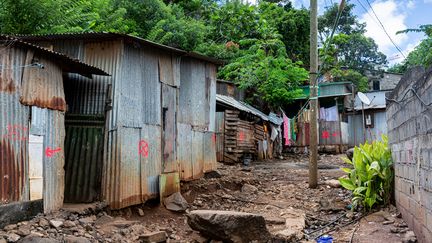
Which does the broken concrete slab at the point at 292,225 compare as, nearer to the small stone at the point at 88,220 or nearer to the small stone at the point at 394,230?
the small stone at the point at 394,230

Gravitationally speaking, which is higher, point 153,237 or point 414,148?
point 414,148

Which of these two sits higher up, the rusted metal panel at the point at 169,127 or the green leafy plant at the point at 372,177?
the rusted metal panel at the point at 169,127

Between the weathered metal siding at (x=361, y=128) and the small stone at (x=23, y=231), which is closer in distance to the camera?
the small stone at (x=23, y=231)

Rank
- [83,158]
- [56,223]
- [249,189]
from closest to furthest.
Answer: [56,223], [83,158], [249,189]

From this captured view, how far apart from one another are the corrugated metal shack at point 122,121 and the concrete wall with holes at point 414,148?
18.1 feet

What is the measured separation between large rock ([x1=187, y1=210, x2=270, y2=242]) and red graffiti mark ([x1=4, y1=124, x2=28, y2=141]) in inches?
128

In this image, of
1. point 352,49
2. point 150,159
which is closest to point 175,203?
point 150,159

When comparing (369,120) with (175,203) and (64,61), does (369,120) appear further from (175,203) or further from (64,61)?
(64,61)

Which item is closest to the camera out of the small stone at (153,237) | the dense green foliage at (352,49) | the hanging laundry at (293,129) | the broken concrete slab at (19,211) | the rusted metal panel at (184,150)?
the broken concrete slab at (19,211)

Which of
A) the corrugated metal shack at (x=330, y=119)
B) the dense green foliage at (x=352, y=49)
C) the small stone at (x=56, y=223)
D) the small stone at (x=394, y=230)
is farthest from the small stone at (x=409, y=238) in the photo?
the dense green foliage at (x=352, y=49)

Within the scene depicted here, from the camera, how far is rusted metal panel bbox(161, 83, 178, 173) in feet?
33.5

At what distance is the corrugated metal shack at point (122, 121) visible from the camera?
27.6 feet

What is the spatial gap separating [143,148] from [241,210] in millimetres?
2993

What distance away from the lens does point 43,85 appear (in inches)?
277
